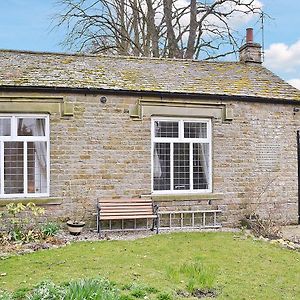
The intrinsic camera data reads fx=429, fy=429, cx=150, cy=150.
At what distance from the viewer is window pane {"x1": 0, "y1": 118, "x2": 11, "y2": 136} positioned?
35.1 feet

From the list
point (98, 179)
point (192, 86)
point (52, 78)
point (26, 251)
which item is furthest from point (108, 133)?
point (26, 251)

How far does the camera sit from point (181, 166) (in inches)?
465


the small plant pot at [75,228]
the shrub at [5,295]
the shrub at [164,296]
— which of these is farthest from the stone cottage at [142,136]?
the shrub at [164,296]

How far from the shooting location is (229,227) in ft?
39.4

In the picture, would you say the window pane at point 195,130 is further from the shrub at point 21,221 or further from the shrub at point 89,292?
the shrub at point 89,292

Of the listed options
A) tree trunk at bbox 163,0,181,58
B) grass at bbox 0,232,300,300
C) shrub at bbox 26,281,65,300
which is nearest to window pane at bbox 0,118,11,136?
grass at bbox 0,232,300,300

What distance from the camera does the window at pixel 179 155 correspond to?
1170 cm

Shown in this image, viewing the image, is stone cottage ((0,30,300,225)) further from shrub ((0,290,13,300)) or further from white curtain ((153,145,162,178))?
shrub ((0,290,13,300))

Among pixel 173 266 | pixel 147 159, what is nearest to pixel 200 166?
pixel 147 159

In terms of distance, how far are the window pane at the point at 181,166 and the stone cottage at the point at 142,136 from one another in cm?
3

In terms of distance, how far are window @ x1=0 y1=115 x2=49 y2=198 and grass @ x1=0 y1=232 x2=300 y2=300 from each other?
7.79ft

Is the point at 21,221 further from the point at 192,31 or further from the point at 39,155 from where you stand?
the point at 192,31

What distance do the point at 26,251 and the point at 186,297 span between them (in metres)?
4.07

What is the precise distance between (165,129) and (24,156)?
12.4 ft
